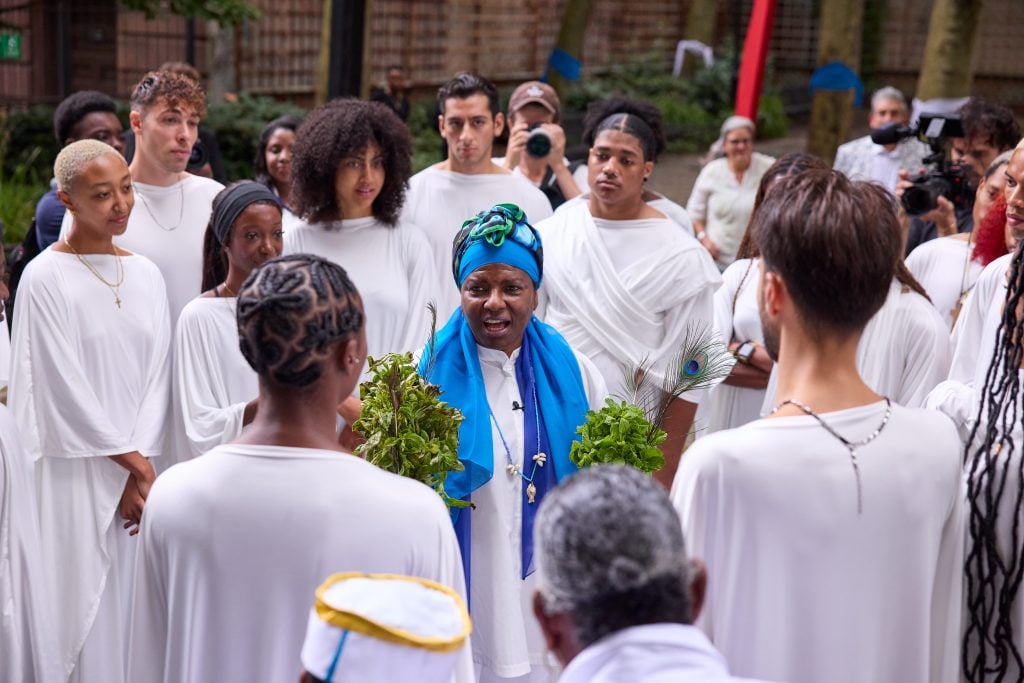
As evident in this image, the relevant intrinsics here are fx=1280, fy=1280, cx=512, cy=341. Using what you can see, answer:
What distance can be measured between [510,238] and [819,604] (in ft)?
5.93

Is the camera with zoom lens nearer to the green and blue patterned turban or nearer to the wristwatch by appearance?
the wristwatch

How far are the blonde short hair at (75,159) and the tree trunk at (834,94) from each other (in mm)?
9875

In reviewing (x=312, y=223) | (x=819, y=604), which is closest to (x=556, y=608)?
(x=819, y=604)

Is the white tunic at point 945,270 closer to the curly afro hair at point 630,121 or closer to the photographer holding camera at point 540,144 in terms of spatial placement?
the curly afro hair at point 630,121

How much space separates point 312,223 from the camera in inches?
218

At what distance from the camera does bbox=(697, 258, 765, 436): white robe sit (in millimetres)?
5625

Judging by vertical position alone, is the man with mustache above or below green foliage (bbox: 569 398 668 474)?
above

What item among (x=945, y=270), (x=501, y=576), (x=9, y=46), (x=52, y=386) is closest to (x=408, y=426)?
(x=501, y=576)

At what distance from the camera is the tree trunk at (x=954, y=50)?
472 inches

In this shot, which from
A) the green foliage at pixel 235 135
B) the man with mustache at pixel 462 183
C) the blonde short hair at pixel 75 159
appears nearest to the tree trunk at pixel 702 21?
the green foliage at pixel 235 135

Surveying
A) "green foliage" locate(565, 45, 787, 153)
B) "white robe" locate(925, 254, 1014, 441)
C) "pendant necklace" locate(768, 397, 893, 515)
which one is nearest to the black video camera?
"white robe" locate(925, 254, 1014, 441)

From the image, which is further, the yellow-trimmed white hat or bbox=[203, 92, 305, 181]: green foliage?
bbox=[203, 92, 305, 181]: green foliage

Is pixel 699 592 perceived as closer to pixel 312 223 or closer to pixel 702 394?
→ pixel 702 394

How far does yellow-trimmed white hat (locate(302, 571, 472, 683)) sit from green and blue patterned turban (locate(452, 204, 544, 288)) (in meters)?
2.07
